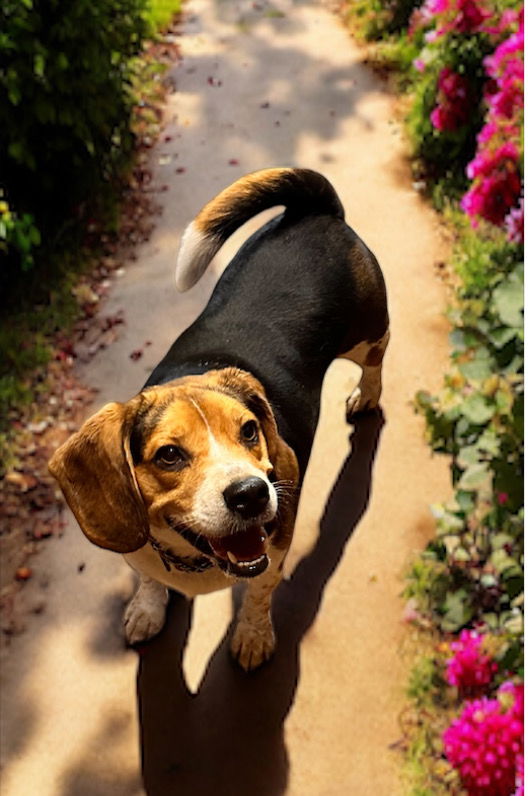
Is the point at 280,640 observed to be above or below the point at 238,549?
below

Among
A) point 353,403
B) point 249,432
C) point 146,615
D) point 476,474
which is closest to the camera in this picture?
point 249,432

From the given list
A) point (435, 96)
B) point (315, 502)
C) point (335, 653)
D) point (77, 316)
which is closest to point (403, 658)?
point (335, 653)

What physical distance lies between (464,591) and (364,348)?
1091mm

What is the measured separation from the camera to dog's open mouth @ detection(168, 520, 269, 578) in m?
2.35

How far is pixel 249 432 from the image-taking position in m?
2.34

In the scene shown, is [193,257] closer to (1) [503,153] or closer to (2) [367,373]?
(2) [367,373]

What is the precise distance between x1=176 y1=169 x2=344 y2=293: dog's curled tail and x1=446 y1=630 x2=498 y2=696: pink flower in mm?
1607

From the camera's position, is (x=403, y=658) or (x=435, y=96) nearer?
(x=403, y=658)

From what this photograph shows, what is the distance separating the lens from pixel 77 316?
478cm

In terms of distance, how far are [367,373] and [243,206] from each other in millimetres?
1188

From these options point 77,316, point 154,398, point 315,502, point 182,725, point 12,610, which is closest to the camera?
point 154,398

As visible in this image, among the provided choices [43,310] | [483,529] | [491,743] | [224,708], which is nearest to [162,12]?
[43,310]

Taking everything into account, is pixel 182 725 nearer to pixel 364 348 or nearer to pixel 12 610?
pixel 12 610

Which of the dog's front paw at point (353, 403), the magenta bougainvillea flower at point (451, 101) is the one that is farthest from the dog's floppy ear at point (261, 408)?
the magenta bougainvillea flower at point (451, 101)
